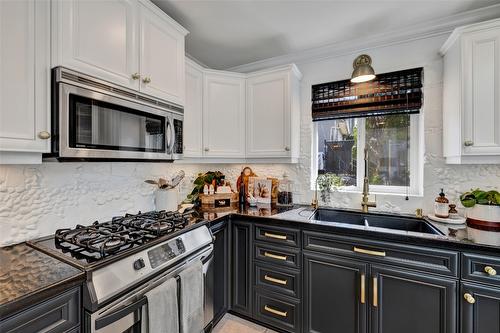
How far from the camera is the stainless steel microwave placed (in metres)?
1.12

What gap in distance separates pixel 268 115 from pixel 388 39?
129 centimetres

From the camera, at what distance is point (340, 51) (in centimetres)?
238

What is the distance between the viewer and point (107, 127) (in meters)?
1.31

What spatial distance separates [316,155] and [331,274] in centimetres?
129

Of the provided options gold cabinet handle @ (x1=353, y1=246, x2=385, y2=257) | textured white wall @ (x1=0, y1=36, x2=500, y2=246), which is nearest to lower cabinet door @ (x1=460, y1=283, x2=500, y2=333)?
gold cabinet handle @ (x1=353, y1=246, x2=385, y2=257)

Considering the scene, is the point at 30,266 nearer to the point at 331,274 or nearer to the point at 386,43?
the point at 331,274

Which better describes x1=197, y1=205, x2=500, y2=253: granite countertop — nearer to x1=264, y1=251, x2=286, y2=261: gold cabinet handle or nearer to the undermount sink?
the undermount sink

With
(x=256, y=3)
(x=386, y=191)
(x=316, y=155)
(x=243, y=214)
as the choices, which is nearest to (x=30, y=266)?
(x=243, y=214)

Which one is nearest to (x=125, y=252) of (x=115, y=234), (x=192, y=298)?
(x=115, y=234)

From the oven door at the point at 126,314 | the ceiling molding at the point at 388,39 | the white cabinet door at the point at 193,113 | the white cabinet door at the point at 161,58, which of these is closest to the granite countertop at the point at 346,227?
the white cabinet door at the point at 193,113

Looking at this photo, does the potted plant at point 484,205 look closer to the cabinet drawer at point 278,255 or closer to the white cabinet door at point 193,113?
the cabinet drawer at point 278,255

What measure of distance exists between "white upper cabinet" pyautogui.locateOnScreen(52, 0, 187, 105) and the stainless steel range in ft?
2.85

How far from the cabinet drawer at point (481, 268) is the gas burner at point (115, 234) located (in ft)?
5.67

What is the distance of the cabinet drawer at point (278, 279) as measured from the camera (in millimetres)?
1864
